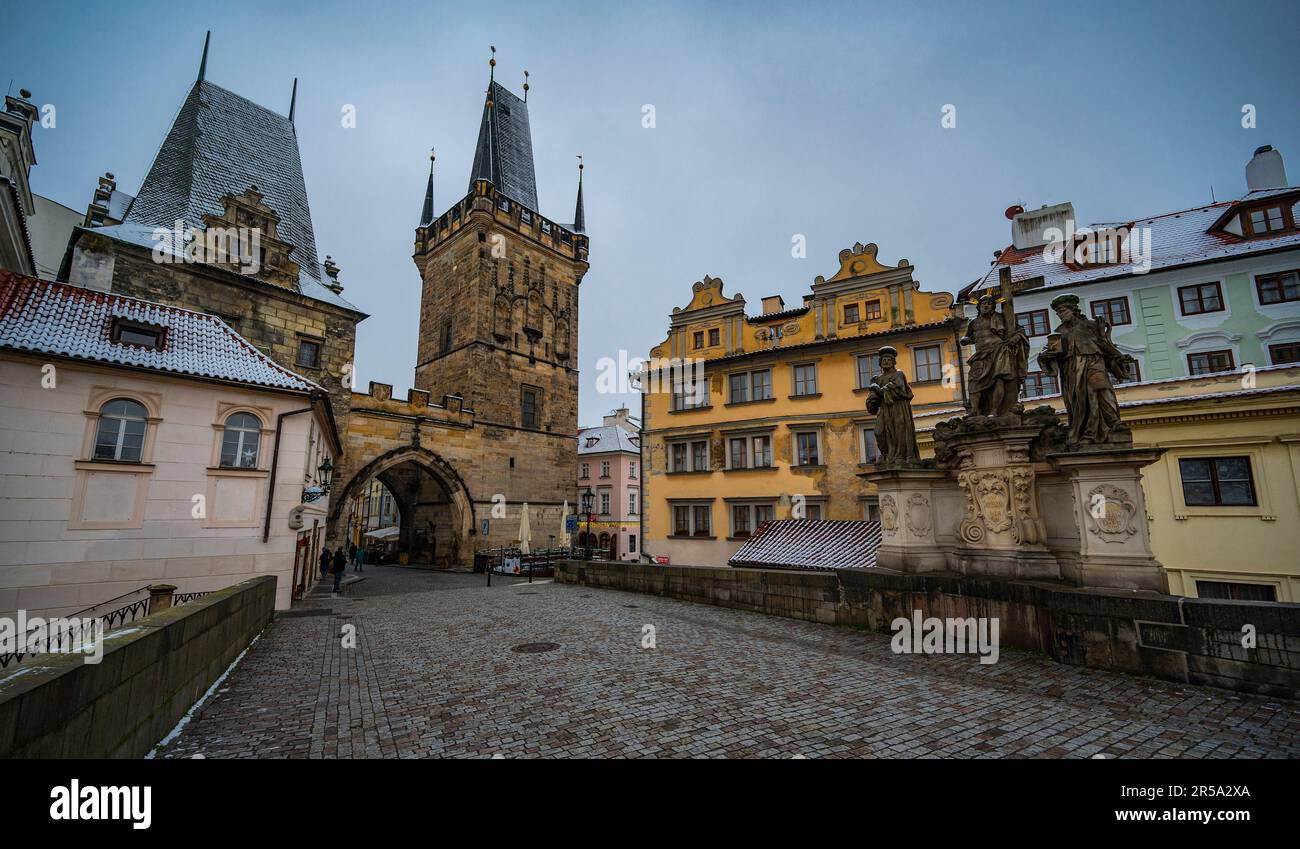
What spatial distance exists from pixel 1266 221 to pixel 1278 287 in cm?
317

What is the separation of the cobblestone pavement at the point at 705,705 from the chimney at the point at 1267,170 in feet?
96.8

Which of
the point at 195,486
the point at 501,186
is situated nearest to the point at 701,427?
the point at 195,486

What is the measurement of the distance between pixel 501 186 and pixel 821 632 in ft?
118

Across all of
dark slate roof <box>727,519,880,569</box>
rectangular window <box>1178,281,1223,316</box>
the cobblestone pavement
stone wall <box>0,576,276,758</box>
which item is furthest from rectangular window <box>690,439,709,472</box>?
stone wall <box>0,576,276,758</box>

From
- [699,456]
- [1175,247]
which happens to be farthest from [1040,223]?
[699,456]

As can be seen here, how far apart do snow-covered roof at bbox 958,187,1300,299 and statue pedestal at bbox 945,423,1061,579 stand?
15641 mm

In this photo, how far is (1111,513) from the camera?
6707 millimetres

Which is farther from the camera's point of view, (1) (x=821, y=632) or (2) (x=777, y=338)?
(2) (x=777, y=338)

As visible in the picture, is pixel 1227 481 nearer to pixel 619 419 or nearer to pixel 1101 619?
pixel 1101 619

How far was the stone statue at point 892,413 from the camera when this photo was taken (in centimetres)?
933

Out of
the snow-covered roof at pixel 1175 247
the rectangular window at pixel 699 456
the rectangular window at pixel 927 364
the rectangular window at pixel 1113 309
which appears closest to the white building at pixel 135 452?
the rectangular window at pixel 699 456

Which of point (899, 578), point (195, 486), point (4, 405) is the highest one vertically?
point (4, 405)

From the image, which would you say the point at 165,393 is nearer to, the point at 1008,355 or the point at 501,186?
the point at 1008,355
